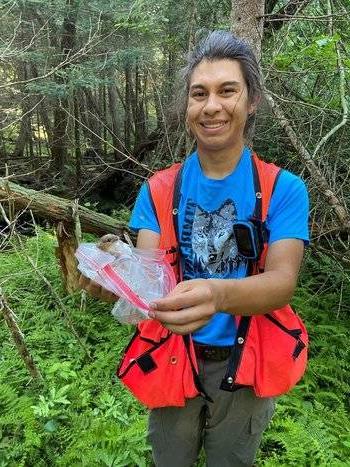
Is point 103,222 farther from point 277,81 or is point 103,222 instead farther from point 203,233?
point 203,233

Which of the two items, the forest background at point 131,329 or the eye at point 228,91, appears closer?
the eye at point 228,91

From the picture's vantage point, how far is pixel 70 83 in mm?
8672

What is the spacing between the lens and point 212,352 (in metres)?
1.84

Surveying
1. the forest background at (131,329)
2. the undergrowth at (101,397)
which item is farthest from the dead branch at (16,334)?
the undergrowth at (101,397)

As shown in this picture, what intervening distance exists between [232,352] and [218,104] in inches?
39.2

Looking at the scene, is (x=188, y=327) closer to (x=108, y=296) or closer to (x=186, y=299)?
(x=186, y=299)

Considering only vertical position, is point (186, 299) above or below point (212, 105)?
below

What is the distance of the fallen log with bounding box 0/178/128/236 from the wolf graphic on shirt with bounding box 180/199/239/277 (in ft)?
11.4

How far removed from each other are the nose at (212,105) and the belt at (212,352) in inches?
37.6

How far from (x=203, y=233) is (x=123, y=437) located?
1955mm

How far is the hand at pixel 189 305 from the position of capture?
1.17 metres

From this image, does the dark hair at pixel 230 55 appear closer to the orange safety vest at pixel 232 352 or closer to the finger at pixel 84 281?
the orange safety vest at pixel 232 352

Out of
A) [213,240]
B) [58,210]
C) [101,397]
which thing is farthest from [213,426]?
[58,210]

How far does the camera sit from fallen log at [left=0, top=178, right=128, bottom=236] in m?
4.97
